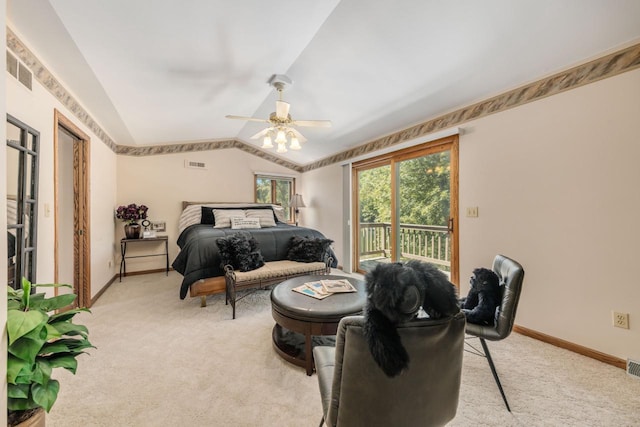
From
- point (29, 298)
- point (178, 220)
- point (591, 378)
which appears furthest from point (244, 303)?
point (591, 378)

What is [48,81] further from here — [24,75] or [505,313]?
[505,313]

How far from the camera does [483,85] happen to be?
235 cm

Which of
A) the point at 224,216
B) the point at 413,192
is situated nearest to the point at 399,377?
the point at 413,192

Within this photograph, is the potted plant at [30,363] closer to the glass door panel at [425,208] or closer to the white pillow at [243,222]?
the white pillow at [243,222]

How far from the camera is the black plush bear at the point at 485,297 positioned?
1.63 meters

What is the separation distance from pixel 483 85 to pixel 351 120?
1.55 m

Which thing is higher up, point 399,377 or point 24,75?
point 24,75

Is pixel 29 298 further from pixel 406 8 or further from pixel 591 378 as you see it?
pixel 591 378

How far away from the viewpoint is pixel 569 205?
2.03m

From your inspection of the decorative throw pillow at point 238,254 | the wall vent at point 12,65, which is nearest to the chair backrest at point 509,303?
the decorative throw pillow at point 238,254

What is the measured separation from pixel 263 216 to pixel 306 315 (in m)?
3.00

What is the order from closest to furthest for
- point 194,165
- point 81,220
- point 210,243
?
point 81,220
point 210,243
point 194,165

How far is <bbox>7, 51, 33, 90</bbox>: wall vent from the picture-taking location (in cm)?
156

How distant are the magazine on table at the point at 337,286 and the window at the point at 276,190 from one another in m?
3.52
